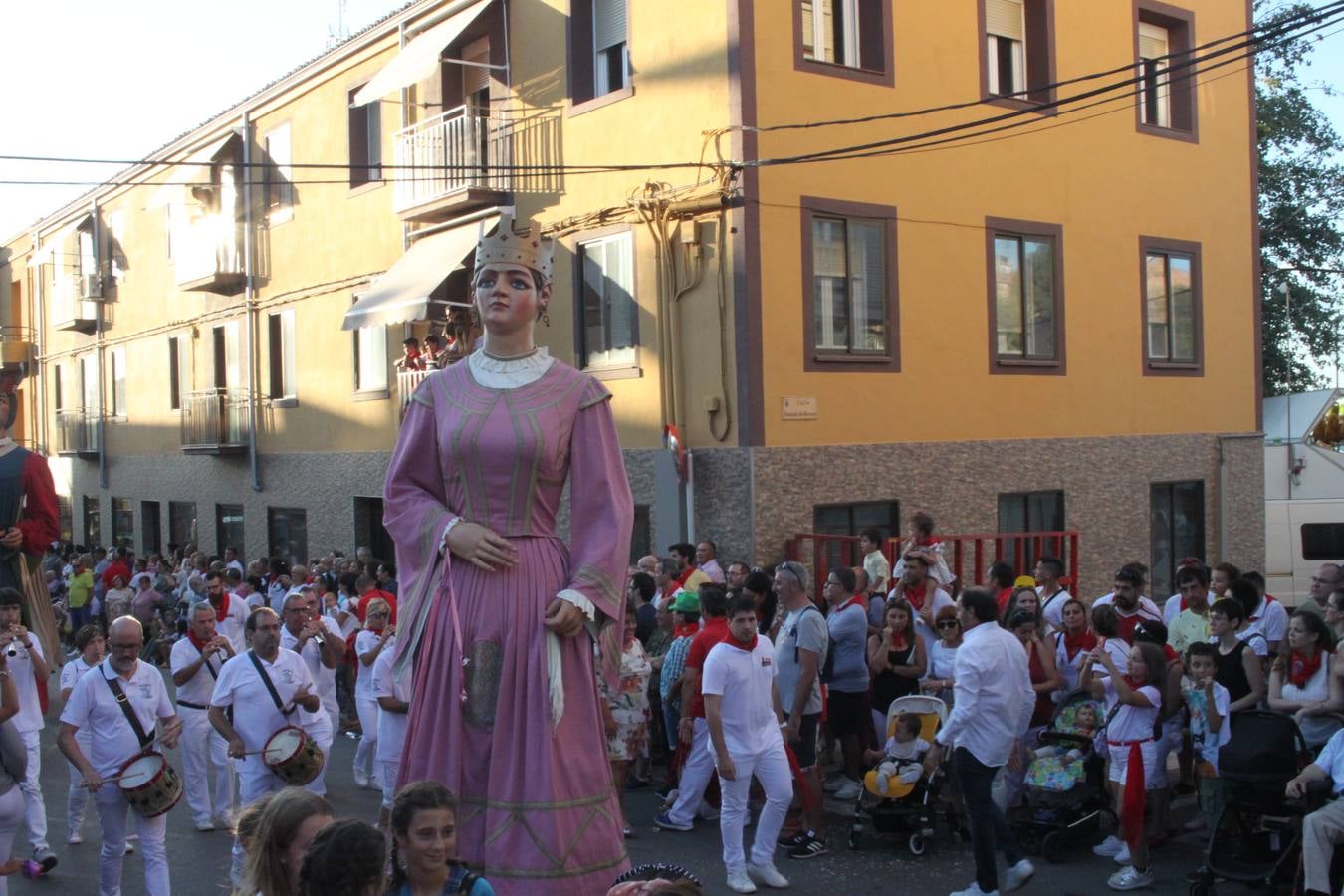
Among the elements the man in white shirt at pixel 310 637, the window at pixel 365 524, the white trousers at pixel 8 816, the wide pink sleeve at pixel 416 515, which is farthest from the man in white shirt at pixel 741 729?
the window at pixel 365 524

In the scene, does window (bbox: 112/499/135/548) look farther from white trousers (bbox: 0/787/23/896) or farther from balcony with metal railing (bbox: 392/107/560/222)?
white trousers (bbox: 0/787/23/896)

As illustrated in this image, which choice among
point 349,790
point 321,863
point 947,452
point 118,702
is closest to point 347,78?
point 947,452

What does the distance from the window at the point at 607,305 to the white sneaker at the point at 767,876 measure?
846 centimetres

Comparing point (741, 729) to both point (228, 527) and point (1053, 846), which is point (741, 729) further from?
point (228, 527)

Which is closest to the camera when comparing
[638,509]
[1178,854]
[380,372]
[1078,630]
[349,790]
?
[1178,854]

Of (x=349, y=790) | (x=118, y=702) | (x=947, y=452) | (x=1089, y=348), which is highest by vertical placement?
(x=1089, y=348)

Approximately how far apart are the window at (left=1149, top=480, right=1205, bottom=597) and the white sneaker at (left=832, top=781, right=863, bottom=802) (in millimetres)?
9157

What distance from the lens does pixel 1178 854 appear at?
876 cm

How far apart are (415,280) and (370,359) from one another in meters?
3.99

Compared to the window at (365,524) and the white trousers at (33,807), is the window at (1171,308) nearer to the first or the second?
the window at (365,524)

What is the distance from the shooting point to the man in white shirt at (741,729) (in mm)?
7934

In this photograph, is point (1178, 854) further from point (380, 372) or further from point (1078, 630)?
point (380, 372)

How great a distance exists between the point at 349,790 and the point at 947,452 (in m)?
8.08

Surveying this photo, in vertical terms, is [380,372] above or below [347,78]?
below
